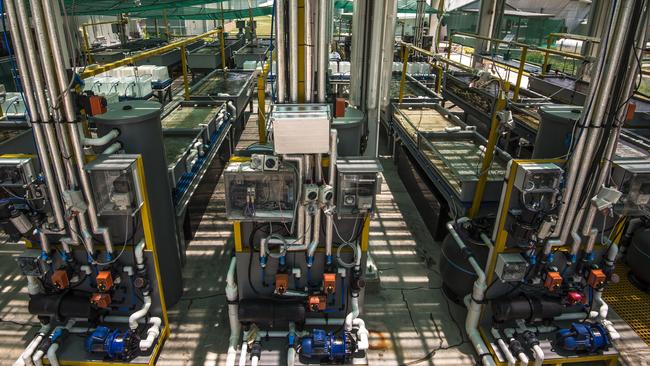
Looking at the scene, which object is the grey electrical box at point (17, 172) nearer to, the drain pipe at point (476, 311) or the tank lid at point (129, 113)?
the tank lid at point (129, 113)

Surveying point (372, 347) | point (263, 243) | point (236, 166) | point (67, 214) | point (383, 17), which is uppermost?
point (383, 17)

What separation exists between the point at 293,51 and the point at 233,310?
2.58 meters

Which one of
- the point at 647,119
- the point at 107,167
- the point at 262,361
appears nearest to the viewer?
the point at 107,167

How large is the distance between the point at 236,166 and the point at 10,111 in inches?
247

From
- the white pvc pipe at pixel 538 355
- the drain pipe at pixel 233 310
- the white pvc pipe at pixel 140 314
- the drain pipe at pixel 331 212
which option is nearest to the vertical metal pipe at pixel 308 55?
the drain pipe at pixel 331 212

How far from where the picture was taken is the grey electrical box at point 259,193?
12.0ft

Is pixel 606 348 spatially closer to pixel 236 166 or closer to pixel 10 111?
pixel 236 166

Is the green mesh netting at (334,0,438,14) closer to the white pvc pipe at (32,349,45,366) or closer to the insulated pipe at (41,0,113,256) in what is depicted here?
the insulated pipe at (41,0,113,256)

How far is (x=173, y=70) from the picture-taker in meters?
17.0

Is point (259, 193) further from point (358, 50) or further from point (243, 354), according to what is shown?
point (358, 50)

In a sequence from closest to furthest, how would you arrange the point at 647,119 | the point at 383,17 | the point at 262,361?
the point at 262,361 → the point at 383,17 → the point at 647,119

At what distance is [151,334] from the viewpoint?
4094mm

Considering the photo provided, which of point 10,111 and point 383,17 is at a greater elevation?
point 383,17

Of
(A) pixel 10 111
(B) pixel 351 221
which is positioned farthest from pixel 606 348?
(A) pixel 10 111
